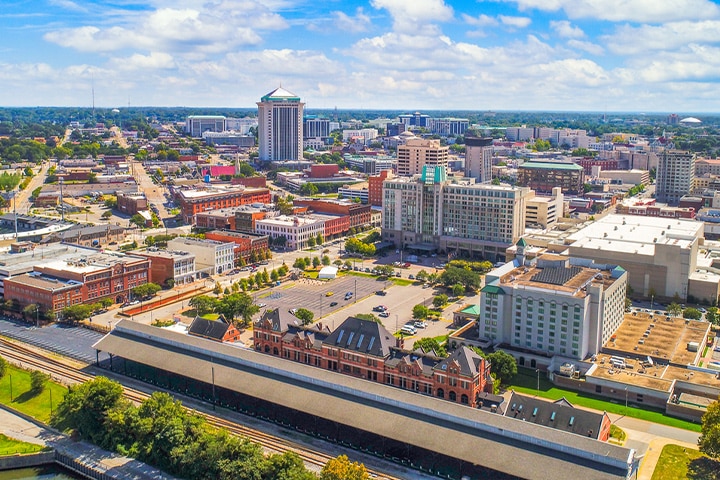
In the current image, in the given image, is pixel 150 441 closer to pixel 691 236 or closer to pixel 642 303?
pixel 642 303

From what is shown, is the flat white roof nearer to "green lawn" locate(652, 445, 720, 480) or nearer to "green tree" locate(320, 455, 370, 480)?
"green lawn" locate(652, 445, 720, 480)

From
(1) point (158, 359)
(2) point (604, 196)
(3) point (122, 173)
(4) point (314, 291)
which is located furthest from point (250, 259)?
(3) point (122, 173)

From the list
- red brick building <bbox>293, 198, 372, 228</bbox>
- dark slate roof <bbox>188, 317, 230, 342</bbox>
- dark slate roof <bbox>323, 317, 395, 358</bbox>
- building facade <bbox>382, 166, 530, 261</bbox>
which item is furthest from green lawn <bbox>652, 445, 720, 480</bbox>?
red brick building <bbox>293, 198, 372, 228</bbox>

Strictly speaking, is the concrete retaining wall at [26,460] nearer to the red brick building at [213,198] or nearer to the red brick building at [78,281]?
the red brick building at [78,281]

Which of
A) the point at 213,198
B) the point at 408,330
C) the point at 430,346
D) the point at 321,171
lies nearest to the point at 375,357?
the point at 430,346

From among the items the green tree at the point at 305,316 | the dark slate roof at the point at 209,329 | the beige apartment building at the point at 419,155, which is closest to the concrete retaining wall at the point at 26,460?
the dark slate roof at the point at 209,329

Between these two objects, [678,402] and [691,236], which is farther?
[691,236]
